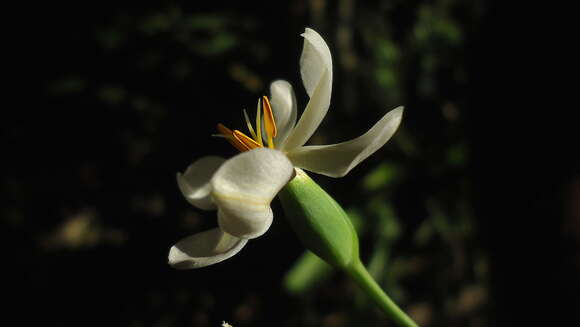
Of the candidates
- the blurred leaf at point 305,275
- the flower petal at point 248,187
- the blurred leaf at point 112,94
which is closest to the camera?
the flower petal at point 248,187

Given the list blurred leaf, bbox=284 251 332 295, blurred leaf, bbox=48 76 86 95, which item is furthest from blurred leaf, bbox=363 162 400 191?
blurred leaf, bbox=48 76 86 95

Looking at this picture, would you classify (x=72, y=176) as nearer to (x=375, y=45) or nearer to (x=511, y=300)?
(x=375, y=45)

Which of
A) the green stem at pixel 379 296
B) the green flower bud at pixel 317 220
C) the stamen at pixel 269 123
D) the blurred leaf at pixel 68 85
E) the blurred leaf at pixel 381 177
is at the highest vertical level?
the stamen at pixel 269 123

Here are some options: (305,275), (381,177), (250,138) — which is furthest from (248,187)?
(381,177)

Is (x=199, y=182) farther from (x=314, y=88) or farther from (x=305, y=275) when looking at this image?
(x=305, y=275)

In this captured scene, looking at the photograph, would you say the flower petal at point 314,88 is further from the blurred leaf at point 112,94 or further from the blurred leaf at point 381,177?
the blurred leaf at point 112,94

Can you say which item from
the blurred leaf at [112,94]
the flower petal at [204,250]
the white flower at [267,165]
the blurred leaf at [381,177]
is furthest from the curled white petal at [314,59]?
the blurred leaf at [112,94]

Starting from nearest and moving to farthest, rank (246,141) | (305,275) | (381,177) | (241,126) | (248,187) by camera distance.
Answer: (248,187) → (246,141) → (305,275) → (381,177) → (241,126)

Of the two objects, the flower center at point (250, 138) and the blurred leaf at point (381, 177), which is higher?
the flower center at point (250, 138)
